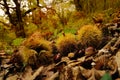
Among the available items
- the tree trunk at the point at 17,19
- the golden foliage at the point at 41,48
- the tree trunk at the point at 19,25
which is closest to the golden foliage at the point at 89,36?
the golden foliage at the point at 41,48

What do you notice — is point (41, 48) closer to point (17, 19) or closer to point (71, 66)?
point (71, 66)

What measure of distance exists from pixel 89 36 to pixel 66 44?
24cm

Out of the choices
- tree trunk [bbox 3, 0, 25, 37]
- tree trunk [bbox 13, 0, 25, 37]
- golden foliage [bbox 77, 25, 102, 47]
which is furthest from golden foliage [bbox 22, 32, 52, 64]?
tree trunk [bbox 3, 0, 25, 37]

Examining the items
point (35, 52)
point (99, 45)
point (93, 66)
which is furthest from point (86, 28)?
point (93, 66)

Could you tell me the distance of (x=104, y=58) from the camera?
251 cm

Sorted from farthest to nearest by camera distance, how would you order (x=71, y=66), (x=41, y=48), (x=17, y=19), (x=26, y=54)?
(x=17, y=19) → (x=41, y=48) → (x=26, y=54) → (x=71, y=66)

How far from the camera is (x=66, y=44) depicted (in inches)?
125

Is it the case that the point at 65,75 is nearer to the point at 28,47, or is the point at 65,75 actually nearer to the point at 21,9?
the point at 28,47

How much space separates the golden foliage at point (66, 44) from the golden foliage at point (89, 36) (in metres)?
0.07

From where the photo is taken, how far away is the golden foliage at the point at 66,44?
3168mm

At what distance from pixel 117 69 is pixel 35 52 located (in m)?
0.94

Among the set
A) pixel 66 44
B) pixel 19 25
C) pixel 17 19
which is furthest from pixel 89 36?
pixel 17 19

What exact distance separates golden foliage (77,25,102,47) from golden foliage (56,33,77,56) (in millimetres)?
71

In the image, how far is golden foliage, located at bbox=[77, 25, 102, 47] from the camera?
10.4 feet
